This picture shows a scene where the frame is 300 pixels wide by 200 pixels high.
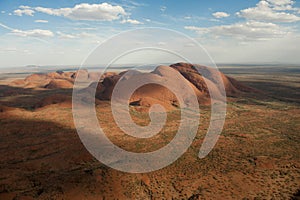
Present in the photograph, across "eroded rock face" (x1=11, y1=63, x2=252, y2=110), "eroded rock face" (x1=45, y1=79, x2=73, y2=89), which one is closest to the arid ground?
"eroded rock face" (x1=11, y1=63, x2=252, y2=110)

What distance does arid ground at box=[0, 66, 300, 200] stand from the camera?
16.8 metres

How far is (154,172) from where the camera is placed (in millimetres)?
20125

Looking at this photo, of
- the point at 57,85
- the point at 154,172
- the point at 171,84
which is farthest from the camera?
the point at 57,85

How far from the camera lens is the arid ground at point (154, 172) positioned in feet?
55.1

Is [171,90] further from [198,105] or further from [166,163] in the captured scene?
[166,163]

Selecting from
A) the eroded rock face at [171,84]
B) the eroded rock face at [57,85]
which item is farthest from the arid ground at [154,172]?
the eroded rock face at [57,85]

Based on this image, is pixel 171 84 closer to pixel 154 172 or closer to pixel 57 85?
pixel 154 172

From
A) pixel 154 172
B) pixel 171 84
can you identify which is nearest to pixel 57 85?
pixel 171 84

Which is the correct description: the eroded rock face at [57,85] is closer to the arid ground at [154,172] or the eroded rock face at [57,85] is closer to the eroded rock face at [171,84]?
the eroded rock face at [171,84]

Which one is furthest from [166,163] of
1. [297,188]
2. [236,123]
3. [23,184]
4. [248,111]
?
[248,111]

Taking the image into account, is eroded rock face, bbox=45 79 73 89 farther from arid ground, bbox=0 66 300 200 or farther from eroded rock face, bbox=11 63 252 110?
arid ground, bbox=0 66 300 200

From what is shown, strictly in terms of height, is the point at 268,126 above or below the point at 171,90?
below

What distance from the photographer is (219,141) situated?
2772cm

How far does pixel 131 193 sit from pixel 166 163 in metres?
5.94
